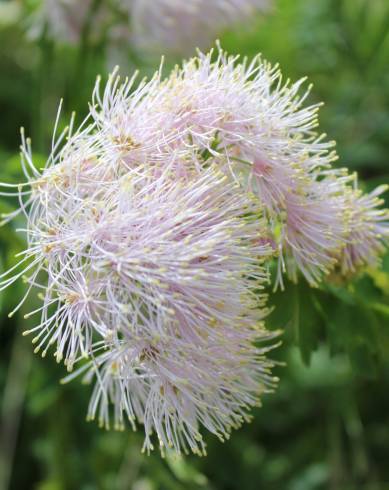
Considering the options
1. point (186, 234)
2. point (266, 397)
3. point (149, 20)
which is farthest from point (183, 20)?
point (186, 234)

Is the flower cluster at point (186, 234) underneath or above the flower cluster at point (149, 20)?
underneath

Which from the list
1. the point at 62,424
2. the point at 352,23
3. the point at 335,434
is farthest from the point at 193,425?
the point at 352,23

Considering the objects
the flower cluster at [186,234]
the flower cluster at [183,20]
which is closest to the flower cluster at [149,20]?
the flower cluster at [183,20]

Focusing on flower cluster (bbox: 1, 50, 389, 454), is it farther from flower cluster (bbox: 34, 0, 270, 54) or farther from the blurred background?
flower cluster (bbox: 34, 0, 270, 54)

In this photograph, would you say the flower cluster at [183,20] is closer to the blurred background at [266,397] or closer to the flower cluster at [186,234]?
the blurred background at [266,397]

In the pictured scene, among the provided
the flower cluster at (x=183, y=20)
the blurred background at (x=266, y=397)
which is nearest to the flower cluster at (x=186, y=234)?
the blurred background at (x=266, y=397)

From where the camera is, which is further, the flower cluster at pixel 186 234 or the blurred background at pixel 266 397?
the blurred background at pixel 266 397

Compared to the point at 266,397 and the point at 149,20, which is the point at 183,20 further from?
the point at 266,397
